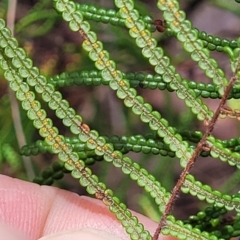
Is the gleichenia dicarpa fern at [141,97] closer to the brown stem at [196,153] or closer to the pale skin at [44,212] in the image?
the brown stem at [196,153]

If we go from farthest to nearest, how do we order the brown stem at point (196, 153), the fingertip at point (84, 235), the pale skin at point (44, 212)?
the pale skin at point (44, 212) < the fingertip at point (84, 235) < the brown stem at point (196, 153)

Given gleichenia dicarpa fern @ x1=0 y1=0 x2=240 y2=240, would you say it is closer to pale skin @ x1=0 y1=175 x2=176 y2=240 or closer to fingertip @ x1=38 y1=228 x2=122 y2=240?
fingertip @ x1=38 y1=228 x2=122 y2=240

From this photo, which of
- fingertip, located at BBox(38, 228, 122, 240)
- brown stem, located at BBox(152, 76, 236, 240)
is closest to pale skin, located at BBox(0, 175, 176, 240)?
fingertip, located at BBox(38, 228, 122, 240)

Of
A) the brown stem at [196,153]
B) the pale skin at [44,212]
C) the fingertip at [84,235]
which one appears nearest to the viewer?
the brown stem at [196,153]

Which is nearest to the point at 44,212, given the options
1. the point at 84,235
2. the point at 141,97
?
the point at 84,235

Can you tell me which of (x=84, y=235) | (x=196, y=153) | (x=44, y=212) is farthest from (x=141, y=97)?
(x=44, y=212)

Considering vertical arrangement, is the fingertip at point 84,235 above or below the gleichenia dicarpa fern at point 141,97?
below

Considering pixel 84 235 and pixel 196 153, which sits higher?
pixel 196 153

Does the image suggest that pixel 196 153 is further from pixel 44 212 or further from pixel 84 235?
pixel 44 212

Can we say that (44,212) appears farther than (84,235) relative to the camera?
Yes

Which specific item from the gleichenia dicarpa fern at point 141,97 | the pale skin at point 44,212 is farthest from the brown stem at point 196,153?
the pale skin at point 44,212
